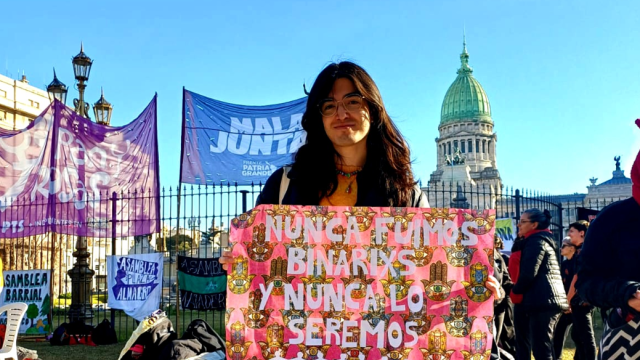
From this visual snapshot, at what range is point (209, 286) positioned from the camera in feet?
35.3

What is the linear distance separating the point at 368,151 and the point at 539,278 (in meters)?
4.05

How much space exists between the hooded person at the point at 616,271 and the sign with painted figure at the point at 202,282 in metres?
8.56

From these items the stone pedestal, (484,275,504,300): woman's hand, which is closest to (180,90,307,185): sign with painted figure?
the stone pedestal

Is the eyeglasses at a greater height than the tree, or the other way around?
the eyeglasses

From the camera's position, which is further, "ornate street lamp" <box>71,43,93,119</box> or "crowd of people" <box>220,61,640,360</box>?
"ornate street lamp" <box>71,43,93,119</box>

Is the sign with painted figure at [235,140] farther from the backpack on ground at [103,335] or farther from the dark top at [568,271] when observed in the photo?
the dark top at [568,271]

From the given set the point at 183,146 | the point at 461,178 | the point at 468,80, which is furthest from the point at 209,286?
the point at 468,80

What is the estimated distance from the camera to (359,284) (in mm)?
2365

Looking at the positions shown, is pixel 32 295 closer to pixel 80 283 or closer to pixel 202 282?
pixel 80 283

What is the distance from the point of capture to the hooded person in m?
2.50

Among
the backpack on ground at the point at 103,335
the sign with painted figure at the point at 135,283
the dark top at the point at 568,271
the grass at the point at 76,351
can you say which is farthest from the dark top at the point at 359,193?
the backpack on ground at the point at 103,335

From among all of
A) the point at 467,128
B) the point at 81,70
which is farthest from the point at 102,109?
the point at 467,128

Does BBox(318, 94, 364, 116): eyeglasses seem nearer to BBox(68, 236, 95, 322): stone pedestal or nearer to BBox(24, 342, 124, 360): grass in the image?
BBox(24, 342, 124, 360): grass

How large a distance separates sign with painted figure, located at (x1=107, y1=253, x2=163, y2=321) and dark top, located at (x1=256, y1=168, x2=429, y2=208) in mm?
8668
